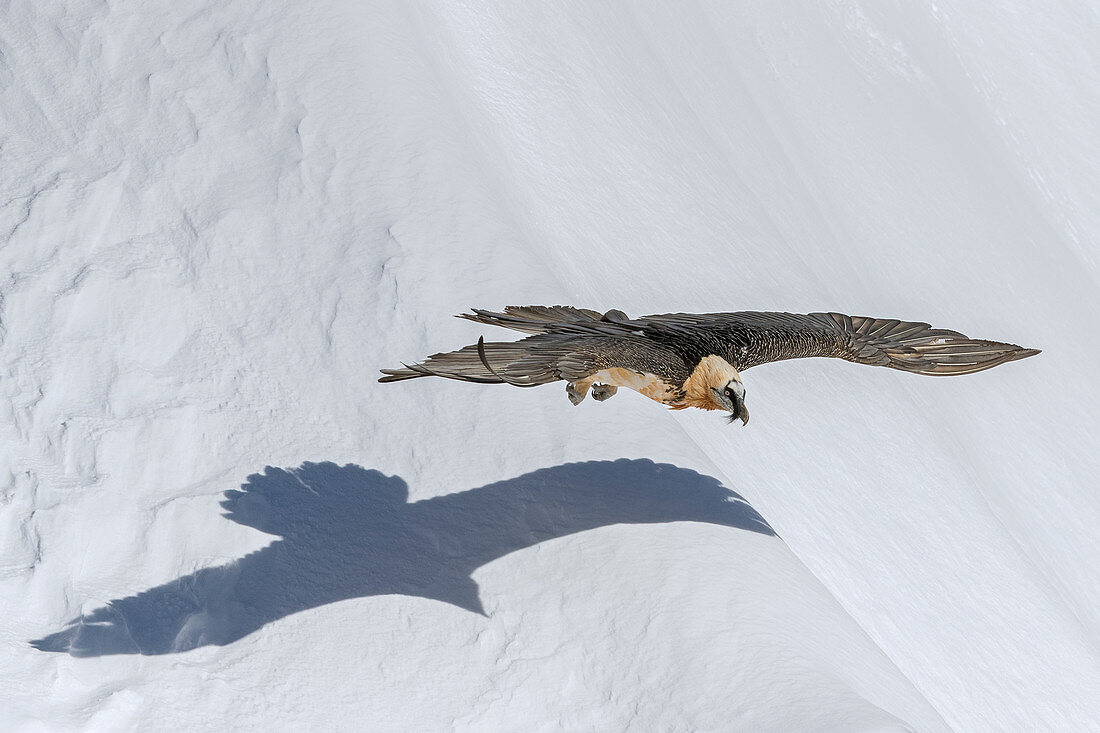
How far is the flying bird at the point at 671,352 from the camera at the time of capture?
16.4ft

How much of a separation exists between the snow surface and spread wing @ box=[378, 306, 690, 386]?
1231mm

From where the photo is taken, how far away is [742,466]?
7.96m

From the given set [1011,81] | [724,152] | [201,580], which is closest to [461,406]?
[201,580]

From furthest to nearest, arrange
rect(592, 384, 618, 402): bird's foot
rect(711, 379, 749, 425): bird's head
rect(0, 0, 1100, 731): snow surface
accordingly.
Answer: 1. rect(592, 384, 618, 402): bird's foot
2. rect(711, 379, 749, 425): bird's head
3. rect(0, 0, 1100, 731): snow surface

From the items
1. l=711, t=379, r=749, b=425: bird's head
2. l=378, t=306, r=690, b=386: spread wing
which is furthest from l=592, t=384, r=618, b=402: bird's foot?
l=711, t=379, r=749, b=425: bird's head

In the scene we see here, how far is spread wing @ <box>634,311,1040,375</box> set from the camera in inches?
247

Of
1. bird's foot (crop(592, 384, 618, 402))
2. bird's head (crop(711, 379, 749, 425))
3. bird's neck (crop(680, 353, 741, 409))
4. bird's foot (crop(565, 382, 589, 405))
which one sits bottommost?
bird's head (crop(711, 379, 749, 425))

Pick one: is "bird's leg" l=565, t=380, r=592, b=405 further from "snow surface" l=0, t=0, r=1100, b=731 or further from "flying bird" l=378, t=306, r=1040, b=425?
"snow surface" l=0, t=0, r=1100, b=731

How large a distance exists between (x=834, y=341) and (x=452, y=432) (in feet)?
8.76

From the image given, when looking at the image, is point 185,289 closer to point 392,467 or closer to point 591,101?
point 392,467

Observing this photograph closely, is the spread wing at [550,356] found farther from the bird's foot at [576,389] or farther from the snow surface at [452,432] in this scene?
the snow surface at [452,432]

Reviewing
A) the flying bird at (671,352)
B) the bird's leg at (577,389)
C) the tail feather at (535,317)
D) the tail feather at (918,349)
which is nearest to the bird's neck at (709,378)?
the flying bird at (671,352)

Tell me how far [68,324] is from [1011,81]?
48.8ft

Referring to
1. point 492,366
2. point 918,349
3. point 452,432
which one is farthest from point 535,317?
point 918,349
